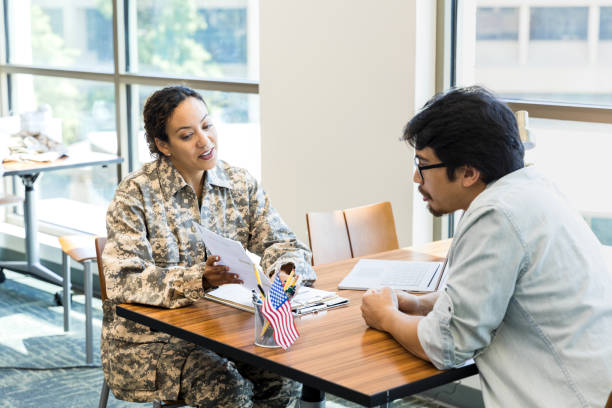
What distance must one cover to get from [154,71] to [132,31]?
32 centimetres

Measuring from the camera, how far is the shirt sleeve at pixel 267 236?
2.49 m

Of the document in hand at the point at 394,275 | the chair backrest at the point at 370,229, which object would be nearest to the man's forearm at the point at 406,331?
the document in hand at the point at 394,275

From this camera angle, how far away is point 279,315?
5.92 feet

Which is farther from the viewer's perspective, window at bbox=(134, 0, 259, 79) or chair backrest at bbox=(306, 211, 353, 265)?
window at bbox=(134, 0, 259, 79)

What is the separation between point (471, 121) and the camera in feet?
5.50

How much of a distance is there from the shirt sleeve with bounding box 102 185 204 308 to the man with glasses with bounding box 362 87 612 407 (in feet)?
2.40

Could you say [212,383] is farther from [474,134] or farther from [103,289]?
[474,134]

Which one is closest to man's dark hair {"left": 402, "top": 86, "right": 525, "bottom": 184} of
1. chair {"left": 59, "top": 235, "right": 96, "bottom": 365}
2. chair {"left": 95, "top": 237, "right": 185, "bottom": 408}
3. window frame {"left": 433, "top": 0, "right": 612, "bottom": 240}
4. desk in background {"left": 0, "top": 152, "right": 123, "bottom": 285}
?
chair {"left": 95, "top": 237, "right": 185, "bottom": 408}

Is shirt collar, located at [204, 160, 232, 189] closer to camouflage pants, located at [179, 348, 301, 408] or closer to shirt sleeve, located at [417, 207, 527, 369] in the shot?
camouflage pants, located at [179, 348, 301, 408]

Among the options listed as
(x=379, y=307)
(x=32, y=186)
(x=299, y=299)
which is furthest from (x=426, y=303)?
(x=32, y=186)

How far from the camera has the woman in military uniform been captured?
88.0 inches

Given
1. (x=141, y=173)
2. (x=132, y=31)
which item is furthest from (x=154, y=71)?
(x=141, y=173)

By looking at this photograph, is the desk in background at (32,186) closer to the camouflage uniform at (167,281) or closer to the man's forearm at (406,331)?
the camouflage uniform at (167,281)

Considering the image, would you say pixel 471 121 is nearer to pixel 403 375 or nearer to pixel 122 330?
pixel 403 375
